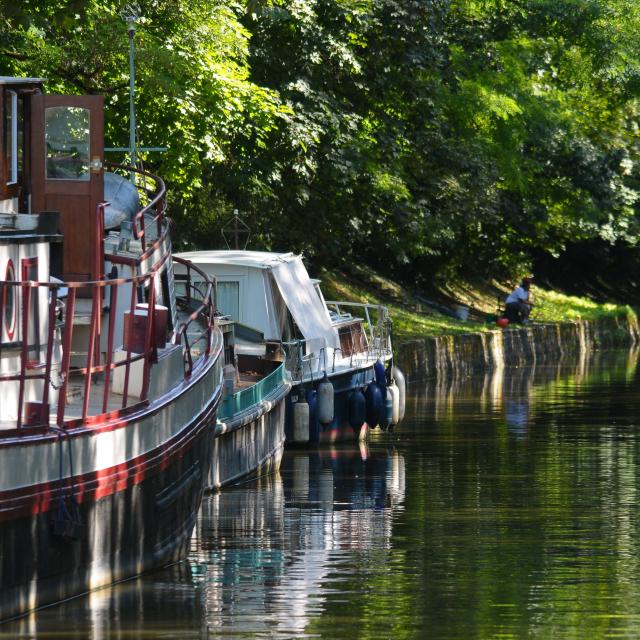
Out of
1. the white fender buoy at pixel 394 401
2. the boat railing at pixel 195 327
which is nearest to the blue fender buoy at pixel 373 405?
the white fender buoy at pixel 394 401

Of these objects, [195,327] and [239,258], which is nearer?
[195,327]

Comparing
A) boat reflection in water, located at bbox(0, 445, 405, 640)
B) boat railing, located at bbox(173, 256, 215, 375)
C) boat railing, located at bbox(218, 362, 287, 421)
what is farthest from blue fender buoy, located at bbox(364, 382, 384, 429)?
boat railing, located at bbox(173, 256, 215, 375)

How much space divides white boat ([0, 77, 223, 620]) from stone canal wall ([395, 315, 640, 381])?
69.9 feet

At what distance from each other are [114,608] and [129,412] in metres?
1.65

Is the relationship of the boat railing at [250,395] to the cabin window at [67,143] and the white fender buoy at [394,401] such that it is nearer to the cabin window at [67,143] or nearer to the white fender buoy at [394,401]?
the white fender buoy at [394,401]

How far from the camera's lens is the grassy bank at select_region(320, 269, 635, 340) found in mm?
42062

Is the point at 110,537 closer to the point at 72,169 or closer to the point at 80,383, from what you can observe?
the point at 80,383

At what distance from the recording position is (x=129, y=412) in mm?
14117

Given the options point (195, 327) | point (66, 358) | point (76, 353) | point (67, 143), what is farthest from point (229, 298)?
point (66, 358)

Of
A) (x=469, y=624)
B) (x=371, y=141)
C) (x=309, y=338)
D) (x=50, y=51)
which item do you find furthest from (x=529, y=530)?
(x=371, y=141)

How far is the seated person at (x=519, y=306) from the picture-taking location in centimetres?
4653

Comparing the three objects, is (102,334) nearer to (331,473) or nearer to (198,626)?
Result: (198,626)

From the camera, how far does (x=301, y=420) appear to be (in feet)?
80.2

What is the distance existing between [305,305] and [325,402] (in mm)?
1767
